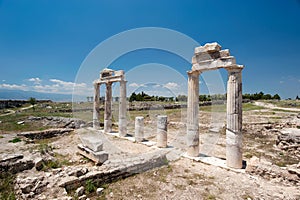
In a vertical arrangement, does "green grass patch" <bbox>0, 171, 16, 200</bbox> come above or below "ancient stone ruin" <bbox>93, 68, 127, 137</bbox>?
below

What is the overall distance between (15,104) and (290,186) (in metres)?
56.5

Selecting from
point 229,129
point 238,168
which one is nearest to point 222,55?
point 229,129

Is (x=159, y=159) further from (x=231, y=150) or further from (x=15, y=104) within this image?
(x=15, y=104)

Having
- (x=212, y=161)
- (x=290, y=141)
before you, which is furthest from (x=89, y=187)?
(x=290, y=141)

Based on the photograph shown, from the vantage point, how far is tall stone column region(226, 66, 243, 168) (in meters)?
7.57

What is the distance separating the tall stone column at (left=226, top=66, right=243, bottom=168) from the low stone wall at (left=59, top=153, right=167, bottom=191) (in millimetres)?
3019

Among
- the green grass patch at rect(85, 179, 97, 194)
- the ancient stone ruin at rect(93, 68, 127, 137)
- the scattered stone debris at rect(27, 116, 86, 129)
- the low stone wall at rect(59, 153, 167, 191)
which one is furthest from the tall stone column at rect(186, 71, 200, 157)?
the scattered stone debris at rect(27, 116, 86, 129)

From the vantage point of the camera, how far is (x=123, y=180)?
21.3ft

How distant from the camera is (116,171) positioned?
649 cm

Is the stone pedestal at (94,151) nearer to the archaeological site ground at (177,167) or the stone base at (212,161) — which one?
the archaeological site ground at (177,167)

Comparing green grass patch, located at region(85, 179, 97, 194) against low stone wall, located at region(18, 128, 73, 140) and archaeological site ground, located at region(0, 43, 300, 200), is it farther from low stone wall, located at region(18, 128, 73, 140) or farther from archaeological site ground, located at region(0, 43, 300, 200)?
low stone wall, located at region(18, 128, 73, 140)

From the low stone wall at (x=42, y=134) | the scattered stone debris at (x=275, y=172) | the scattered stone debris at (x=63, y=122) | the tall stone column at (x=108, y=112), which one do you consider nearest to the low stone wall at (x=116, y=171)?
the scattered stone debris at (x=275, y=172)

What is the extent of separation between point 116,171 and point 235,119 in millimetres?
5424

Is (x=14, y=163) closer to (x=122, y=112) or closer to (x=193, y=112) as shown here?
(x=193, y=112)
